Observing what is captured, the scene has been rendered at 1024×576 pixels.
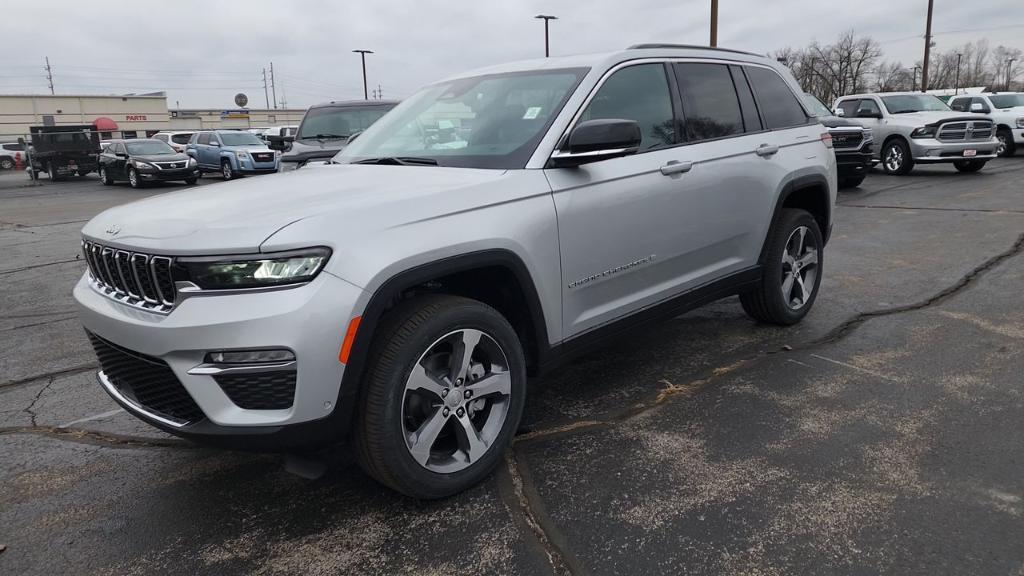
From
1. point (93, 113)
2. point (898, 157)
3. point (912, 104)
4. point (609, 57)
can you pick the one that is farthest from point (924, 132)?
point (93, 113)

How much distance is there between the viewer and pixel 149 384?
8.57 ft

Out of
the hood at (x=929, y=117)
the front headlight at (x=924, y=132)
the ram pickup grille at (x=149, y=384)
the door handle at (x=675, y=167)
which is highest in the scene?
the hood at (x=929, y=117)

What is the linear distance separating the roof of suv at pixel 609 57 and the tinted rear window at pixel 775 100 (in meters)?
0.20

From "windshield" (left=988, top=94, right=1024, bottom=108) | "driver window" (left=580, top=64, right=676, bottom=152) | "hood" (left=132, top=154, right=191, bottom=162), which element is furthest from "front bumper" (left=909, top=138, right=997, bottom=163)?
"hood" (left=132, top=154, right=191, bottom=162)

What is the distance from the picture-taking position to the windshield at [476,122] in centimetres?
332

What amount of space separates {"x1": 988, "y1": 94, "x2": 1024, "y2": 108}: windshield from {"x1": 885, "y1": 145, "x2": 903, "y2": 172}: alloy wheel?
7.43m

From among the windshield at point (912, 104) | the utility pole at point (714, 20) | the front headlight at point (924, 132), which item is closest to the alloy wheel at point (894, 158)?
the front headlight at point (924, 132)

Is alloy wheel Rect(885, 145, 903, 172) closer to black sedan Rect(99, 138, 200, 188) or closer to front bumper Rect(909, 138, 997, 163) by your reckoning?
front bumper Rect(909, 138, 997, 163)

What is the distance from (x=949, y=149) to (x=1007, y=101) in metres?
8.44

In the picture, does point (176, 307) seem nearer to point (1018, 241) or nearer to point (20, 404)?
point (20, 404)

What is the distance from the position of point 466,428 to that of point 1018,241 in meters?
7.56

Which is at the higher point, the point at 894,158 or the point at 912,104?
the point at 912,104

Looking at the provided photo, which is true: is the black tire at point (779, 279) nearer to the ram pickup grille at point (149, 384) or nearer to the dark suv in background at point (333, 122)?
the ram pickup grille at point (149, 384)

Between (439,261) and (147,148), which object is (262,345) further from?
(147,148)
